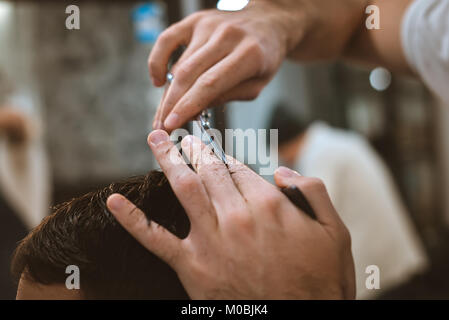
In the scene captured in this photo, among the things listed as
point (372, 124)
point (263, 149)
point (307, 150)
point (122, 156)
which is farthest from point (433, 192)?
point (263, 149)

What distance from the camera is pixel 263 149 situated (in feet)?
2.46

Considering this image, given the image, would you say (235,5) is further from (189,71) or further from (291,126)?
(291,126)

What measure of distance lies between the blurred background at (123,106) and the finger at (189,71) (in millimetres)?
1467

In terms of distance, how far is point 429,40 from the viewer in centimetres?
71

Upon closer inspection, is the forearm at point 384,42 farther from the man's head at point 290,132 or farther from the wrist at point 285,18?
the man's head at point 290,132

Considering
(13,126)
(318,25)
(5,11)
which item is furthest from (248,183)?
(5,11)

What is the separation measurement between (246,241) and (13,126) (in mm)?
1591

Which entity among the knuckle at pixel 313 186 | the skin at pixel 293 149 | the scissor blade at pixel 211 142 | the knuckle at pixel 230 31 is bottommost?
the skin at pixel 293 149

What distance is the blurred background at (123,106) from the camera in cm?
238

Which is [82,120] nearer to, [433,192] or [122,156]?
[122,156]

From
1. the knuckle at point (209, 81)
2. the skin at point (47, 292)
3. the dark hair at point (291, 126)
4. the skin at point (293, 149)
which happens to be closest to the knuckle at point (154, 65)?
the knuckle at point (209, 81)

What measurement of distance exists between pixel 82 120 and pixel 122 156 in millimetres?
346

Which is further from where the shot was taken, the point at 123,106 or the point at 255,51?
the point at 123,106
